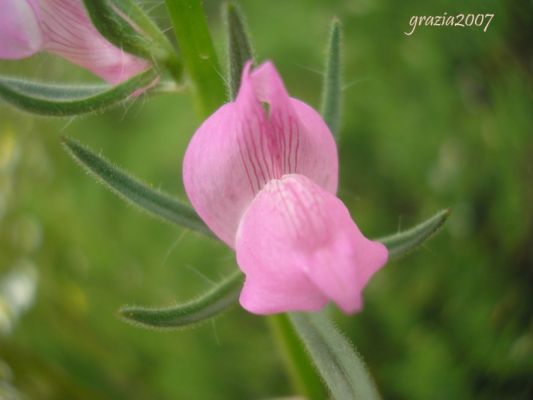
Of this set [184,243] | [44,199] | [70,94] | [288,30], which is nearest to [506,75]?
[288,30]

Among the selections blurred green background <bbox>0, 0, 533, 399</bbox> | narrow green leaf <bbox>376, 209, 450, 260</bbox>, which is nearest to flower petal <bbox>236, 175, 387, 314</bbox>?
narrow green leaf <bbox>376, 209, 450, 260</bbox>

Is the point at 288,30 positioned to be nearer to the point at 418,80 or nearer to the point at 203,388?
the point at 418,80

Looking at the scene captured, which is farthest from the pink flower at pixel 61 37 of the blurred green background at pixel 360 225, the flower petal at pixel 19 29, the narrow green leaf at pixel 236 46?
the blurred green background at pixel 360 225

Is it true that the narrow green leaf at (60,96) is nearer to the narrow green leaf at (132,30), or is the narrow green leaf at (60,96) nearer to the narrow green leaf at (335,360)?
the narrow green leaf at (132,30)

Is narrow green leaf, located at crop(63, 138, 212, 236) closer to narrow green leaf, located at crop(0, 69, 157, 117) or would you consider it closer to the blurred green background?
narrow green leaf, located at crop(0, 69, 157, 117)

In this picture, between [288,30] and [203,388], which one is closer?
[203,388]

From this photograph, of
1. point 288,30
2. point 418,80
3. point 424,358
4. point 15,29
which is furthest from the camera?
point 288,30
